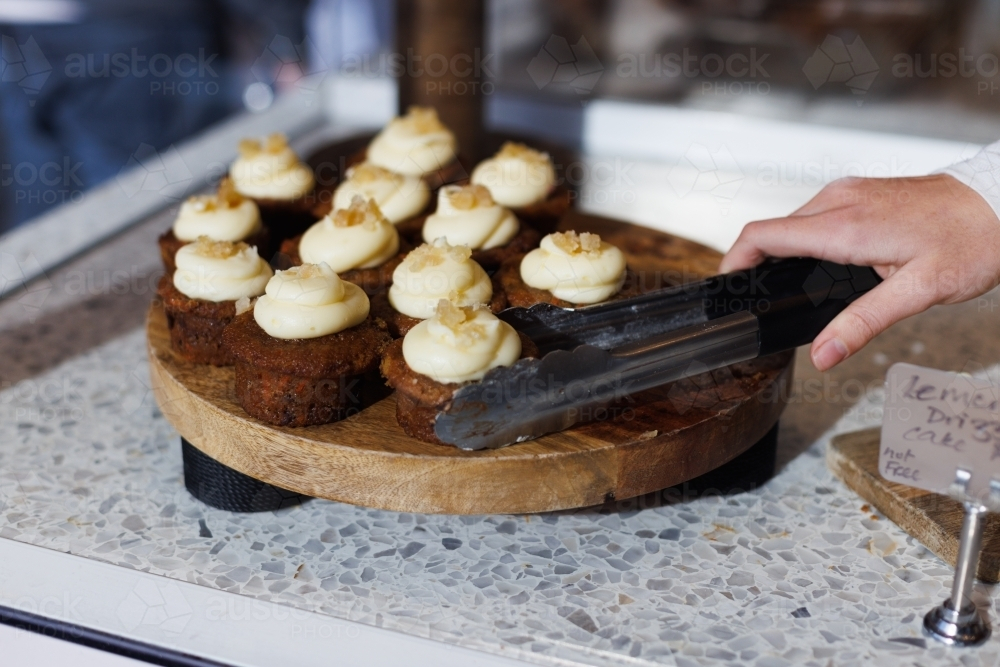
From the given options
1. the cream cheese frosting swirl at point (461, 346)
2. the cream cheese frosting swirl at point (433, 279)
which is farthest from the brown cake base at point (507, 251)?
the cream cheese frosting swirl at point (461, 346)

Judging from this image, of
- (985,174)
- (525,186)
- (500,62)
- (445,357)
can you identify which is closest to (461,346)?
(445,357)

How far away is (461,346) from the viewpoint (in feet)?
4.39

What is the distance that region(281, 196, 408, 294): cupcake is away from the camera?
1725 mm

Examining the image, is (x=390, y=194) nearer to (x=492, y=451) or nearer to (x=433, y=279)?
(x=433, y=279)

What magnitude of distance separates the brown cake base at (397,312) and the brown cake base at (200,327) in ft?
0.77

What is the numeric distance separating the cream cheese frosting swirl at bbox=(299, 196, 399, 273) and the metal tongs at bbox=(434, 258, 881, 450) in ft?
1.19

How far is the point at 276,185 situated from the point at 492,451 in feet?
3.35

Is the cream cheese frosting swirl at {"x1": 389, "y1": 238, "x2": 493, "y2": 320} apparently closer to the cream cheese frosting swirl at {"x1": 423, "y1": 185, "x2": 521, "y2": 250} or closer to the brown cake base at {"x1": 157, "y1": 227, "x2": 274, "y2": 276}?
the cream cheese frosting swirl at {"x1": 423, "y1": 185, "x2": 521, "y2": 250}

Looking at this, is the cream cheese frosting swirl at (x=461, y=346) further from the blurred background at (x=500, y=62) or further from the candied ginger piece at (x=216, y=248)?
the blurred background at (x=500, y=62)

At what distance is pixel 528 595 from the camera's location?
143 centimetres

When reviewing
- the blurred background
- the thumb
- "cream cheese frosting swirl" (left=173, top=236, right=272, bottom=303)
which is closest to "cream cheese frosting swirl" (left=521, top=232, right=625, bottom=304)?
the thumb

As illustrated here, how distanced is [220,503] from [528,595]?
0.54 meters

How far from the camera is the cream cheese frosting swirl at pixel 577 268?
166 centimetres

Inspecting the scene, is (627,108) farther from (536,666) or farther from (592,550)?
(536,666)
